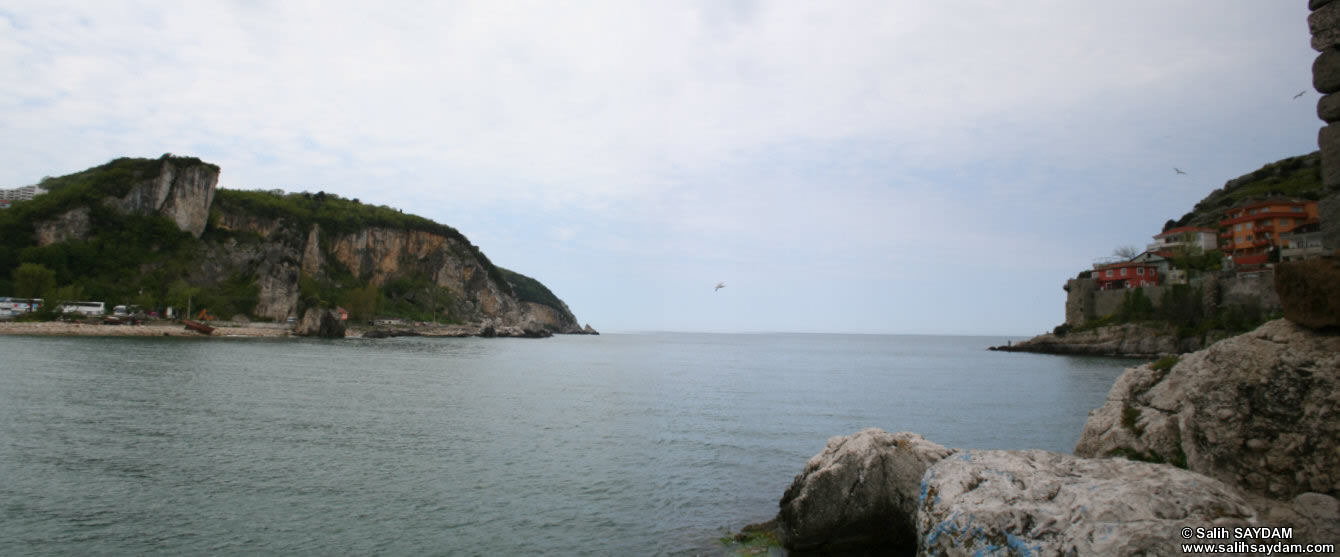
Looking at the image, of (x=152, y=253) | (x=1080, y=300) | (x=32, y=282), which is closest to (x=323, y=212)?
(x=152, y=253)

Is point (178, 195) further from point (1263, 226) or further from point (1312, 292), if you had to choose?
point (1263, 226)

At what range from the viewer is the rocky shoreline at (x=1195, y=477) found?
5.93 metres

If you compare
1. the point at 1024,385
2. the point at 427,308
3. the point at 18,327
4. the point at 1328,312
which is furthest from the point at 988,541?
the point at 427,308

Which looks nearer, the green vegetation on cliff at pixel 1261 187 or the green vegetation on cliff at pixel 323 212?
the green vegetation on cliff at pixel 1261 187

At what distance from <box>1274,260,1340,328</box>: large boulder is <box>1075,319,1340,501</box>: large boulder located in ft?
0.59

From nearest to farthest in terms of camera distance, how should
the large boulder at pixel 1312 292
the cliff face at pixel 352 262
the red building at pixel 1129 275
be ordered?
the large boulder at pixel 1312 292 < the red building at pixel 1129 275 < the cliff face at pixel 352 262

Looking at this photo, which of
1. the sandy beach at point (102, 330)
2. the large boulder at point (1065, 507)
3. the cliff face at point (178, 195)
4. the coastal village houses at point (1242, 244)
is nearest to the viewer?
the large boulder at point (1065, 507)

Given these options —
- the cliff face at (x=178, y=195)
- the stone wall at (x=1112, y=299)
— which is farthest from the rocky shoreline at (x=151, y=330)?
the stone wall at (x=1112, y=299)

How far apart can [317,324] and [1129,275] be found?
12609cm

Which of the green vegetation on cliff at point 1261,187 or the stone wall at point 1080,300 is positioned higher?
the green vegetation on cliff at point 1261,187

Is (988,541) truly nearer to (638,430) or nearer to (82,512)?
(82,512)

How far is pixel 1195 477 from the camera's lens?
6465 mm

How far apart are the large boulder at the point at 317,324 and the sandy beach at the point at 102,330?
9.61 meters

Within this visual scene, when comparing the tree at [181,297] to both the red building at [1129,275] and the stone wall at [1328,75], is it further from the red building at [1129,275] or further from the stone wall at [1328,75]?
the red building at [1129,275]
